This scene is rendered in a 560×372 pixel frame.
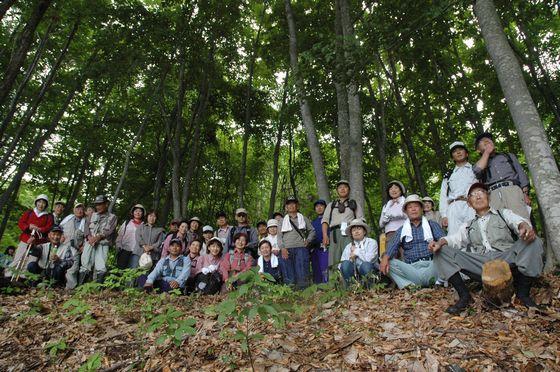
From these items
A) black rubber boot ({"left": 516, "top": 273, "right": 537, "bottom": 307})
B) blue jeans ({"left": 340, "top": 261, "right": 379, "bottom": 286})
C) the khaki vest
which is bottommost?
black rubber boot ({"left": 516, "top": 273, "right": 537, "bottom": 307})

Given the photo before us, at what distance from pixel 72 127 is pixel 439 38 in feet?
41.6

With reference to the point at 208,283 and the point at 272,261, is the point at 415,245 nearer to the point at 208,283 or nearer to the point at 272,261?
the point at 272,261

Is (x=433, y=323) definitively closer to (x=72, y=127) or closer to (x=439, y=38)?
(x=439, y=38)

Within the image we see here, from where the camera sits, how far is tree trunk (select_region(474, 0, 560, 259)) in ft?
15.6

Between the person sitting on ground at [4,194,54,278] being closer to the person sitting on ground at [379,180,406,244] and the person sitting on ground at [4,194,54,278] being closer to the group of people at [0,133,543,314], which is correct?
the group of people at [0,133,543,314]

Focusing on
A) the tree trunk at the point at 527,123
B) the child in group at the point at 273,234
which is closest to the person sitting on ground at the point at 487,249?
the tree trunk at the point at 527,123

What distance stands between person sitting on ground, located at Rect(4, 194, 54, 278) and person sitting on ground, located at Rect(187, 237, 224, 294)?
3.79m

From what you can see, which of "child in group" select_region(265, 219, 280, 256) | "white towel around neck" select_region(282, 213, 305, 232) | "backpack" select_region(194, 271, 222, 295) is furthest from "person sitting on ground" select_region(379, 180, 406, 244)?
"backpack" select_region(194, 271, 222, 295)

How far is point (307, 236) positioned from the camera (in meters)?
8.21

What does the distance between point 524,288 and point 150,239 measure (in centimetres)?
771

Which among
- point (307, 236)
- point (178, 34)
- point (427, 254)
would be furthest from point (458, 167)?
point (178, 34)

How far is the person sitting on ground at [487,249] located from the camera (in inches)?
155

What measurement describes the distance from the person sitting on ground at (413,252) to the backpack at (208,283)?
12.0ft

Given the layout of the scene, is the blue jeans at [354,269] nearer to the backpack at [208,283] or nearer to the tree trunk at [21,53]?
the backpack at [208,283]
